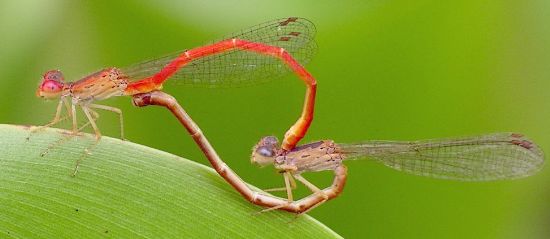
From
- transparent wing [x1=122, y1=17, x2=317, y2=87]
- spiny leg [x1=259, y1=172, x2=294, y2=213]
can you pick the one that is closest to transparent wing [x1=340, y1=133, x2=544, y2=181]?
spiny leg [x1=259, y1=172, x2=294, y2=213]

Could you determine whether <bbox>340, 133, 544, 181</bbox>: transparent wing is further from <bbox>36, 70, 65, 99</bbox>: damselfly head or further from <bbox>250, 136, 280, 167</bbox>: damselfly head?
<bbox>36, 70, 65, 99</bbox>: damselfly head

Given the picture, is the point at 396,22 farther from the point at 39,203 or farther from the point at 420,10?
the point at 39,203

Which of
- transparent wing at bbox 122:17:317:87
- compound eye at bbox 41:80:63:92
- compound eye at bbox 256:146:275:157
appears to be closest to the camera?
compound eye at bbox 256:146:275:157

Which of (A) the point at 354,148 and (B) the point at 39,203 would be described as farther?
(A) the point at 354,148

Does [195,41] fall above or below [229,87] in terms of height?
above

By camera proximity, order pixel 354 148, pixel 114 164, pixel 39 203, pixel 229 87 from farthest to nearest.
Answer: pixel 229 87
pixel 354 148
pixel 114 164
pixel 39 203

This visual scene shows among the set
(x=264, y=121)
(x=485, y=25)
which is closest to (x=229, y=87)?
(x=264, y=121)

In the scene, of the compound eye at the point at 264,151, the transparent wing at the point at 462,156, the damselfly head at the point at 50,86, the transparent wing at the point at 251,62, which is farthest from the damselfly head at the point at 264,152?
the damselfly head at the point at 50,86
